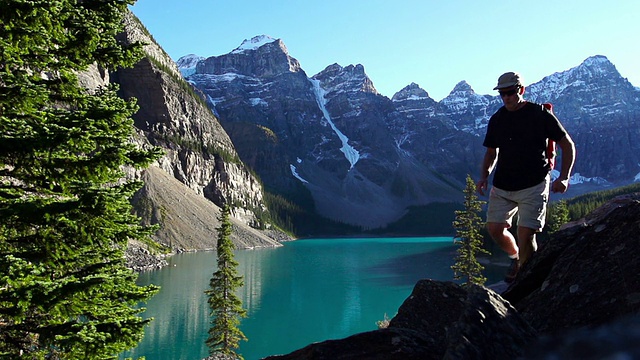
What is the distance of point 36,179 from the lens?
267 inches

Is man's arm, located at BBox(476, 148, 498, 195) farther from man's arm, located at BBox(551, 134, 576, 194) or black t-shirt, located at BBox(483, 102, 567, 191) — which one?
man's arm, located at BBox(551, 134, 576, 194)

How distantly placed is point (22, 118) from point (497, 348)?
291 inches

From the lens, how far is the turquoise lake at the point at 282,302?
43.2 metres

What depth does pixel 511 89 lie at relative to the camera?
699cm

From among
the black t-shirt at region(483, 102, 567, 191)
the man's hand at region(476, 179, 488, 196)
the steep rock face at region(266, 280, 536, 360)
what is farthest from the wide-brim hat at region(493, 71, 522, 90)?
the steep rock face at region(266, 280, 536, 360)

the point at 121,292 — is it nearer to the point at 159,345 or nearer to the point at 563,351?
the point at 563,351

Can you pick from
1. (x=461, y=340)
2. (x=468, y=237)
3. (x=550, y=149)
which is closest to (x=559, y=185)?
(x=550, y=149)

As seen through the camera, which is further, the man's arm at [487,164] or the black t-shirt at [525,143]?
the man's arm at [487,164]

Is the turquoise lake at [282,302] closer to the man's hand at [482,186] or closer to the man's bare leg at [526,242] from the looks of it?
the man's hand at [482,186]

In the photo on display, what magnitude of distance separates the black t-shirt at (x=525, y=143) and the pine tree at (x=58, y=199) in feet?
20.2

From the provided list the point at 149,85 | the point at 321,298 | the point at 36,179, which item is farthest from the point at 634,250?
the point at 149,85

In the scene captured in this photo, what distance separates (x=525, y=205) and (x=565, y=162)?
946mm

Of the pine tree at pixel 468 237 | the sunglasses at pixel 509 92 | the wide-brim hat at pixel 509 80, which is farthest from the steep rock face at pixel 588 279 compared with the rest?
the pine tree at pixel 468 237

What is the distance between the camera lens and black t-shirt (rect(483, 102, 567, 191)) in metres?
6.88
